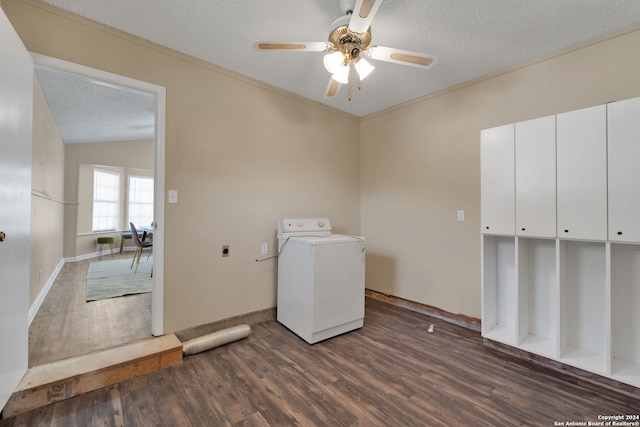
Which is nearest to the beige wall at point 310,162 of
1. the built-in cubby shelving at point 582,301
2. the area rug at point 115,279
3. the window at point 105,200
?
the built-in cubby shelving at point 582,301

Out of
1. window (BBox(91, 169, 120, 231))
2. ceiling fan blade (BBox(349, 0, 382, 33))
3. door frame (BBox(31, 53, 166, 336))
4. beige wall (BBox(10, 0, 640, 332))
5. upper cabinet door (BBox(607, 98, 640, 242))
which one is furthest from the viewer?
window (BBox(91, 169, 120, 231))

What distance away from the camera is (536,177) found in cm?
203

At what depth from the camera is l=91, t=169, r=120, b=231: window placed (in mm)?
6539

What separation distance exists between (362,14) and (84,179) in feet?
24.2

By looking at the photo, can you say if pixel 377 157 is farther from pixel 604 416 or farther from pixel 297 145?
pixel 604 416

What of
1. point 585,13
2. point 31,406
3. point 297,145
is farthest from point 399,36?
point 31,406

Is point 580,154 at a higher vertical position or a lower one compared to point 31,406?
higher

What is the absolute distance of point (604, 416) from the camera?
1.55 m

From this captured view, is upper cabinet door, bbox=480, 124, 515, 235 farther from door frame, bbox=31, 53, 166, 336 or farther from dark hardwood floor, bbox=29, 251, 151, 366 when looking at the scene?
dark hardwood floor, bbox=29, 251, 151, 366

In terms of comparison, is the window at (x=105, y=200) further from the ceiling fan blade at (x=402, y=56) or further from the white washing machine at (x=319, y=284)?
the ceiling fan blade at (x=402, y=56)

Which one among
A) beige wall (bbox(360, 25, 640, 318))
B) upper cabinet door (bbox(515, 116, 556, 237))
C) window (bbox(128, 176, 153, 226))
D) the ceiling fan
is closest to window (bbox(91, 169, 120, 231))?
window (bbox(128, 176, 153, 226))

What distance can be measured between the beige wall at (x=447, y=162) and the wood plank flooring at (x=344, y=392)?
83cm

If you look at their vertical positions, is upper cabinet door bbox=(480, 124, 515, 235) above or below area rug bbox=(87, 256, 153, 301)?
above

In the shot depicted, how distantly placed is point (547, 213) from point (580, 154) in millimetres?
443
